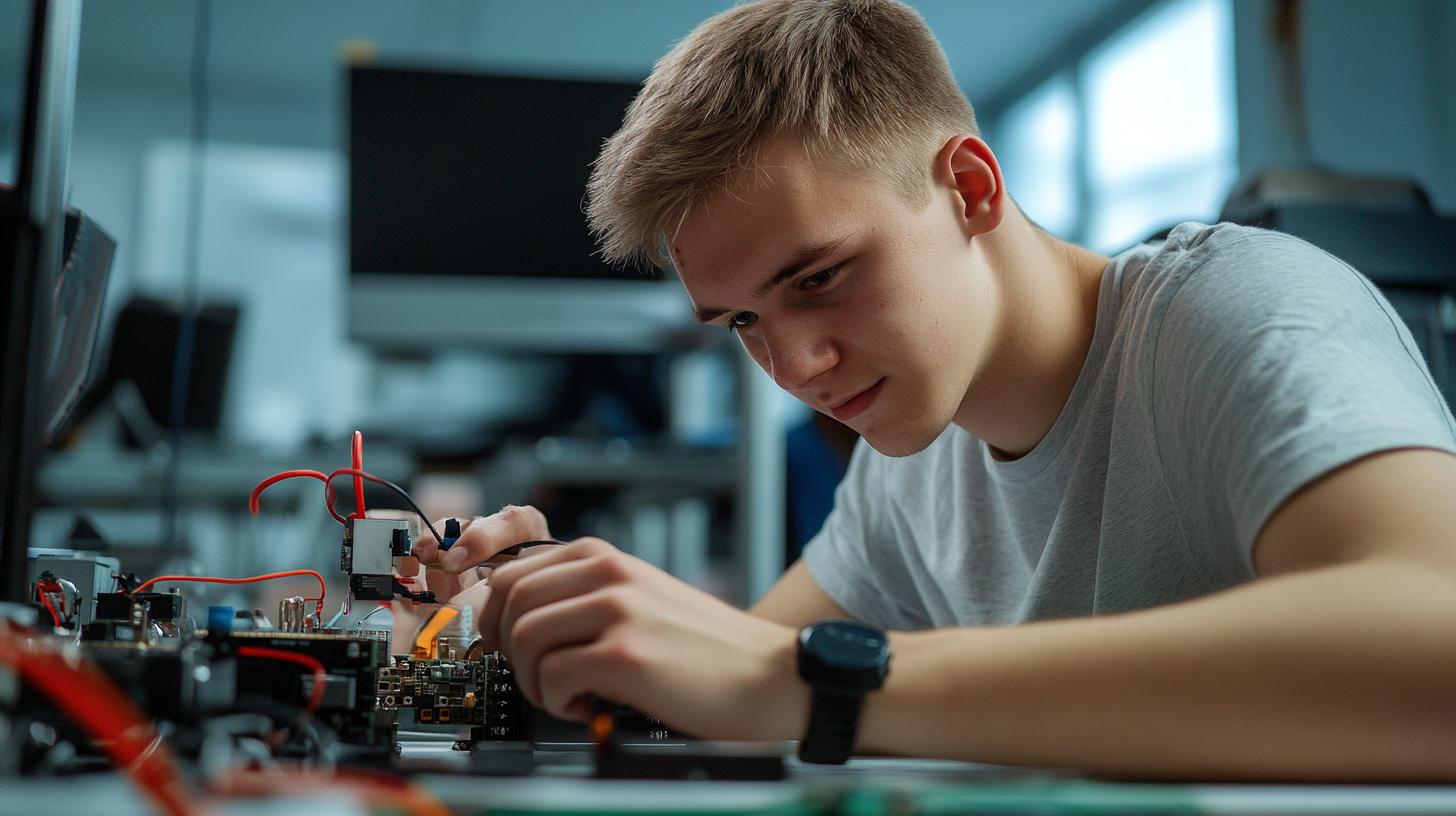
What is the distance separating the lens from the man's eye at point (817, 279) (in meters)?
0.92

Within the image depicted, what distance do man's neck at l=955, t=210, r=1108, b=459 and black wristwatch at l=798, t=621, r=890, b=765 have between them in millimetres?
532

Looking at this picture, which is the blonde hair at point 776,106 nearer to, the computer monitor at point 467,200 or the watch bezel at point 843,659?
the watch bezel at point 843,659

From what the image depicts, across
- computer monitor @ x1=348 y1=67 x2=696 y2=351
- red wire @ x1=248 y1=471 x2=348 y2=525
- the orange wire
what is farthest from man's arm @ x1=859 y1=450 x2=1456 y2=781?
computer monitor @ x1=348 y1=67 x2=696 y2=351

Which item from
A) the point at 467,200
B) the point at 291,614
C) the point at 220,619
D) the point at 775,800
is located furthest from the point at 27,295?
the point at 467,200

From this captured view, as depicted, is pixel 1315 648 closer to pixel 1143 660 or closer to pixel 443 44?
pixel 1143 660

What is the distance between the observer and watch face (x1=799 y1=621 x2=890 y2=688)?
603mm

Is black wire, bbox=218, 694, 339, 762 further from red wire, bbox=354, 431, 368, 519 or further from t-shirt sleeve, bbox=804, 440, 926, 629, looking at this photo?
t-shirt sleeve, bbox=804, 440, 926, 629

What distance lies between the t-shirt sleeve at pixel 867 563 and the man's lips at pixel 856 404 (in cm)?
38

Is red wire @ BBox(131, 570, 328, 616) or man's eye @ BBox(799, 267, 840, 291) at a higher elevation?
man's eye @ BBox(799, 267, 840, 291)

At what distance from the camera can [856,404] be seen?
1.01 metres

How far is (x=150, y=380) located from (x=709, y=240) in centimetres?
325

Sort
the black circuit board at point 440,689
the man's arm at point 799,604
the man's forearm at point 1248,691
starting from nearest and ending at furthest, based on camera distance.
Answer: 1. the man's forearm at point 1248,691
2. the black circuit board at point 440,689
3. the man's arm at point 799,604

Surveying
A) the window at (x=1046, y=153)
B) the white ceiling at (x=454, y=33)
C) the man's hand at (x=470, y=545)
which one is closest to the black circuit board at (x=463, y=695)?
the man's hand at (x=470, y=545)

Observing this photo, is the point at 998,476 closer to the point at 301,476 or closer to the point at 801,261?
the point at 801,261
